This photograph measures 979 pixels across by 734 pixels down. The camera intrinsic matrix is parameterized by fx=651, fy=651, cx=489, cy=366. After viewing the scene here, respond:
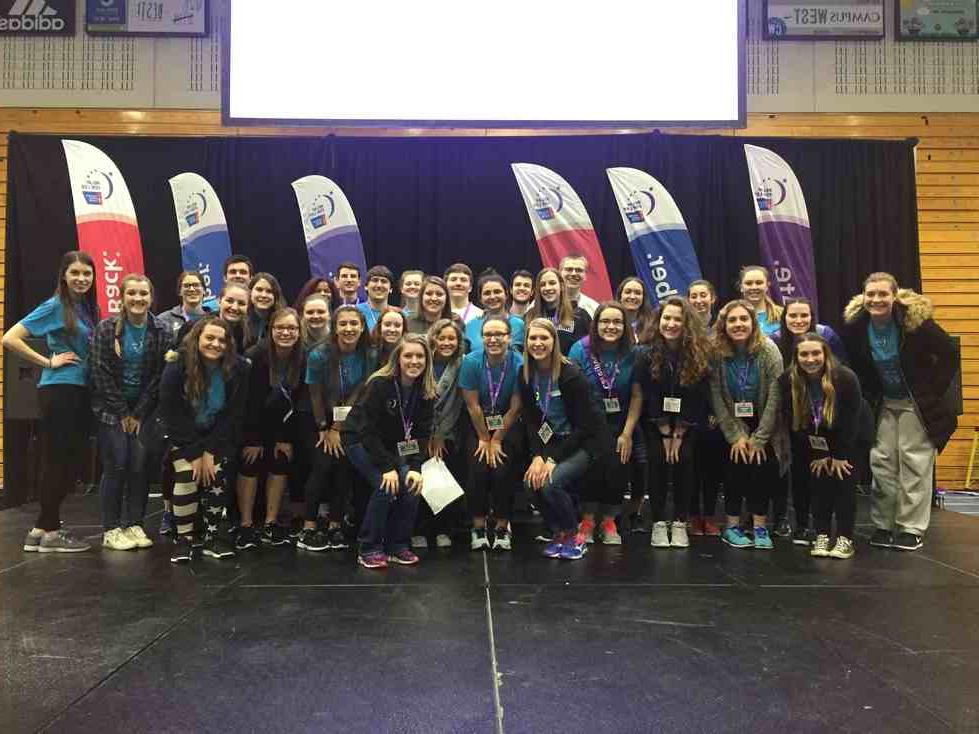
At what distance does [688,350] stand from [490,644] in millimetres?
1870

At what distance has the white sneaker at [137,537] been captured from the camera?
10.4 ft

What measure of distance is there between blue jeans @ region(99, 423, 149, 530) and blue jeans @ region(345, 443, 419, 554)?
3.59 ft

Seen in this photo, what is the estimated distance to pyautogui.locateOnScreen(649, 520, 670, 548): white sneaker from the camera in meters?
3.22

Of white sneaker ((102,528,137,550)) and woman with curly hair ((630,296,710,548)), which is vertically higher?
woman with curly hair ((630,296,710,548))

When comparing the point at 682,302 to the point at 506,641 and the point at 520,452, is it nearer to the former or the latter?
the point at 520,452

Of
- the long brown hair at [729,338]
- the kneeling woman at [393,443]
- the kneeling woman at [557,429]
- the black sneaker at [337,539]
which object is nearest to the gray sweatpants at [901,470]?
the long brown hair at [729,338]

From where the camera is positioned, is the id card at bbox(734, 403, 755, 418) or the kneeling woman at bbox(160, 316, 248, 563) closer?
the kneeling woman at bbox(160, 316, 248, 563)

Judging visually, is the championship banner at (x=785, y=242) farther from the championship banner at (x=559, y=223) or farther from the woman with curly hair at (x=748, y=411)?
the woman with curly hair at (x=748, y=411)

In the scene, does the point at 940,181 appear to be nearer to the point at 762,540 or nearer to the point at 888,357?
the point at 888,357

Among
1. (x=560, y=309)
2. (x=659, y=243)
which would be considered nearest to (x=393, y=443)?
(x=560, y=309)

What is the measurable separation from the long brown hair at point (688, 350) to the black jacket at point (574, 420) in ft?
1.49

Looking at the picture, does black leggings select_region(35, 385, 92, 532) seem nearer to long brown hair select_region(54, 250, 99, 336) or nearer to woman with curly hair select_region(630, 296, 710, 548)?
long brown hair select_region(54, 250, 99, 336)

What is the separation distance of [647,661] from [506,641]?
0.42 m

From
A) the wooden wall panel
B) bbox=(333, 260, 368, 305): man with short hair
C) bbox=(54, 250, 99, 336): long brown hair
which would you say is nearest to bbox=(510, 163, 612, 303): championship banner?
the wooden wall panel
